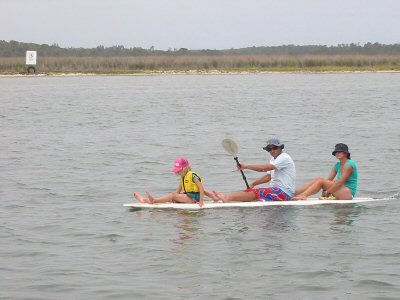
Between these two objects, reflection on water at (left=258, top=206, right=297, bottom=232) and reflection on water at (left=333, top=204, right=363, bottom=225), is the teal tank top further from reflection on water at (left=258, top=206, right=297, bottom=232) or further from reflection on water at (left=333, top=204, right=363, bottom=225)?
reflection on water at (left=258, top=206, right=297, bottom=232)

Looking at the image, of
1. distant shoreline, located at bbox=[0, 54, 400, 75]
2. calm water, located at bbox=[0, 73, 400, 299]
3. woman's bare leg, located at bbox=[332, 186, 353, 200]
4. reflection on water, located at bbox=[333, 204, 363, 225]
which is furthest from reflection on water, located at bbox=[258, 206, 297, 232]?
distant shoreline, located at bbox=[0, 54, 400, 75]

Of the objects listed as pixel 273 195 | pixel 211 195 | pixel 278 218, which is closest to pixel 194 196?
pixel 211 195

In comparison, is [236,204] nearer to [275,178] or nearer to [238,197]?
[238,197]

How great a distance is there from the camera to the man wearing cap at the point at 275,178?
14.7 m

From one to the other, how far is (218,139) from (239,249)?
16.7m

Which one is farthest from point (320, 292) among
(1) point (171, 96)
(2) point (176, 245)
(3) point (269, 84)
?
(3) point (269, 84)

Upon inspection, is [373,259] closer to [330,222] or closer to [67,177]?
[330,222]

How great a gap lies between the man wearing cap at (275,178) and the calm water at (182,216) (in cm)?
28

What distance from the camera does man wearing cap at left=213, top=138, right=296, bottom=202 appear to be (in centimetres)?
1473

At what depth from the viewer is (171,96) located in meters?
50.6

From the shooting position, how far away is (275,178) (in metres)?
15.0

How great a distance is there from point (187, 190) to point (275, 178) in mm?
1512

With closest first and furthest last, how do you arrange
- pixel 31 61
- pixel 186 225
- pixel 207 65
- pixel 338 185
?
pixel 186 225
pixel 338 185
pixel 31 61
pixel 207 65

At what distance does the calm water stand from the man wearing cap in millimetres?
282
